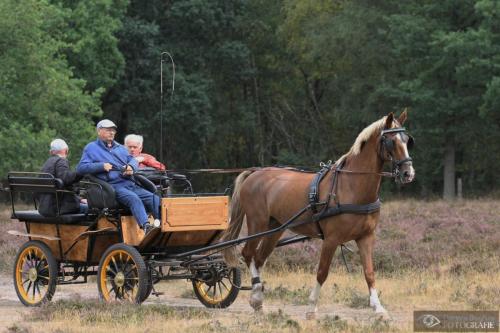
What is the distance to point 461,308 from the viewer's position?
489 inches

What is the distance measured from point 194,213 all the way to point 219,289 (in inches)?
48.4

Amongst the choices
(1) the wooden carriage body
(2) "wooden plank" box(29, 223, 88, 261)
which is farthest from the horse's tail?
(2) "wooden plank" box(29, 223, 88, 261)

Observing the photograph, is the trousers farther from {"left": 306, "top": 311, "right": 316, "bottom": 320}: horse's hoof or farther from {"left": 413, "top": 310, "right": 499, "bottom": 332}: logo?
{"left": 413, "top": 310, "right": 499, "bottom": 332}: logo

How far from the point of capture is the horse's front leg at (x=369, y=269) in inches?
459

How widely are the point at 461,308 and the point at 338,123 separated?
42.3 meters

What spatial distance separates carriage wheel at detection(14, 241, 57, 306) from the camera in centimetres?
1300

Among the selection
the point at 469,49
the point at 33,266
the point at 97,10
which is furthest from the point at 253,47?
the point at 33,266

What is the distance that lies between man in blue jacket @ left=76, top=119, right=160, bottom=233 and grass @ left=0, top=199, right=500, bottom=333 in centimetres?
114

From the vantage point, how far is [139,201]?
12.4 metres

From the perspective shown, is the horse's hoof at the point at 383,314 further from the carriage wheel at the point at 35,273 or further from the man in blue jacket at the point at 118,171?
the carriage wheel at the point at 35,273

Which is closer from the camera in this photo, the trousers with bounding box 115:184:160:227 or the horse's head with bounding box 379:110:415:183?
the horse's head with bounding box 379:110:415:183

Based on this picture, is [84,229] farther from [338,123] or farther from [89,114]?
[338,123]

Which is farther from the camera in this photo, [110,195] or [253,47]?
[253,47]

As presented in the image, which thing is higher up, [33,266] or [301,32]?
[301,32]
